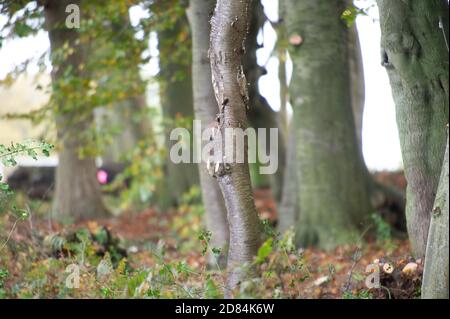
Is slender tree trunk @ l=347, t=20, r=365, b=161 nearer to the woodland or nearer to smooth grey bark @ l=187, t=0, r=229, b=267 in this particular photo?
the woodland

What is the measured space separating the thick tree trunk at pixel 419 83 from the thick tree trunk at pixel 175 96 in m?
7.00

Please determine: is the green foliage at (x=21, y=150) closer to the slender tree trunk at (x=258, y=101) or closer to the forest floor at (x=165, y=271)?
the forest floor at (x=165, y=271)

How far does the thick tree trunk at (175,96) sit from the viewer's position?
1312cm

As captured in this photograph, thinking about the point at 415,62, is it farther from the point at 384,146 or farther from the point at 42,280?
the point at 384,146

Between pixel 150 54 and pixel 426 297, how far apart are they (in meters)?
8.70

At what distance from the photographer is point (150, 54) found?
12930 mm

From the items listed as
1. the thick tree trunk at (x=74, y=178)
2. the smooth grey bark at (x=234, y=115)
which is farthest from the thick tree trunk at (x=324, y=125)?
the thick tree trunk at (x=74, y=178)

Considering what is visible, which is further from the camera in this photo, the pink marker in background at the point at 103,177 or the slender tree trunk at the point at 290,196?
the pink marker in background at the point at 103,177

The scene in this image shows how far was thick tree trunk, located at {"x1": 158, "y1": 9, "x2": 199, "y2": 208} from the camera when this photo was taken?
43.1 ft

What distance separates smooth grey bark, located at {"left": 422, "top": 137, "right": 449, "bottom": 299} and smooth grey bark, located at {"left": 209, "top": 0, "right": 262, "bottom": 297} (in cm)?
152

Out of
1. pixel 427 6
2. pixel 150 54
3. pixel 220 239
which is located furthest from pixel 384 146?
pixel 427 6

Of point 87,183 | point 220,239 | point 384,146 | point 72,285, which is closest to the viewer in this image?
point 72,285

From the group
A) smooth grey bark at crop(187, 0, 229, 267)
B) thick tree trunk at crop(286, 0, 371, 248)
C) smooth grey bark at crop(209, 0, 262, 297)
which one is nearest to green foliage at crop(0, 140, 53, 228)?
smooth grey bark at crop(209, 0, 262, 297)
